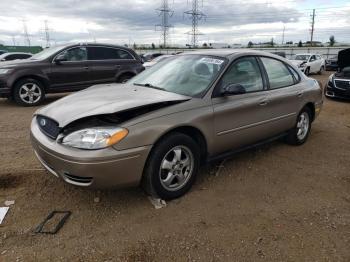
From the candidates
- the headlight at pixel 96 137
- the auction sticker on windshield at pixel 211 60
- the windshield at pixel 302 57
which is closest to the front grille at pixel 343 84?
the auction sticker on windshield at pixel 211 60

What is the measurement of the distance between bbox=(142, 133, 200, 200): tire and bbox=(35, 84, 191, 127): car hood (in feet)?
1.49

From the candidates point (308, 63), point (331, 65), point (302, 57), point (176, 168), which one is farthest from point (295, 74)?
point (331, 65)

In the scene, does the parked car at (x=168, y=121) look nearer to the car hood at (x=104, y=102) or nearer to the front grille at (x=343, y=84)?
the car hood at (x=104, y=102)

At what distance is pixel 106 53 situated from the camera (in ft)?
33.1

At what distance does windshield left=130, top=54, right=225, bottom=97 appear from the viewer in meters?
3.93

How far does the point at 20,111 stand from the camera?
827cm

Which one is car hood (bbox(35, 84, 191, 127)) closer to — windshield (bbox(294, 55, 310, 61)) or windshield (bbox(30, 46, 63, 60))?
windshield (bbox(30, 46, 63, 60))

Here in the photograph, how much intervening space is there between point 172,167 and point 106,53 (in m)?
7.39

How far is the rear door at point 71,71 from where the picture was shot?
915cm

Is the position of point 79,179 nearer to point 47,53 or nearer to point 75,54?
point 75,54

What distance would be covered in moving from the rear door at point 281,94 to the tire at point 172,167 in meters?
1.51

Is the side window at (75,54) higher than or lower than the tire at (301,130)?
higher

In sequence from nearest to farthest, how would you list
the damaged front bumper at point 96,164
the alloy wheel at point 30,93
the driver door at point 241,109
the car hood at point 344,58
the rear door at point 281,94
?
1. the damaged front bumper at point 96,164
2. the driver door at point 241,109
3. the rear door at point 281,94
4. the alloy wheel at point 30,93
5. the car hood at point 344,58

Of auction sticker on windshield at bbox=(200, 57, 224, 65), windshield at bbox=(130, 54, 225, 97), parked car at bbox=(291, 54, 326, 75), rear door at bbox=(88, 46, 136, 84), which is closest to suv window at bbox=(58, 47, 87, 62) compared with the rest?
rear door at bbox=(88, 46, 136, 84)
